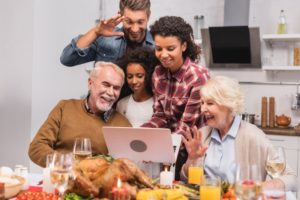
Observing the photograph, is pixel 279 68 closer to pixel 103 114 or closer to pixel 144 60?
pixel 144 60

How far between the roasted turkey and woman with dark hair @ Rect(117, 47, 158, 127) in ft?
3.52

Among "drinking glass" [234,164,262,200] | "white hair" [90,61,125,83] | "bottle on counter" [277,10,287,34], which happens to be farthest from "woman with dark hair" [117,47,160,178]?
"bottle on counter" [277,10,287,34]

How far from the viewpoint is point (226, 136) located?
2.35m

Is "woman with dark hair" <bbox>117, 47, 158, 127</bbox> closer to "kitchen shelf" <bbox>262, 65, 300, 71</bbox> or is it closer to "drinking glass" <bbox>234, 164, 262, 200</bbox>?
"drinking glass" <bbox>234, 164, 262, 200</bbox>

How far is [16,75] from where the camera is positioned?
4746 millimetres

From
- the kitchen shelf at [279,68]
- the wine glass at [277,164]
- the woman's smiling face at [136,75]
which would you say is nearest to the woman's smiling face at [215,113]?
the wine glass at [277,164]

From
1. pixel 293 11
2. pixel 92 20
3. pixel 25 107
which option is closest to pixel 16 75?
pixel 25 107

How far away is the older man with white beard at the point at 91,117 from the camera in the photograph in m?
2.58

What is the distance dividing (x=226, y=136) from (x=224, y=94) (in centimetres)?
23

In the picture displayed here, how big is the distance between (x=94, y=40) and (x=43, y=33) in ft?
7.99

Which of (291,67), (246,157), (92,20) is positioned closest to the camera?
(246,157)

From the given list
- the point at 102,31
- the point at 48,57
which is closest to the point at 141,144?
the point at 102,31

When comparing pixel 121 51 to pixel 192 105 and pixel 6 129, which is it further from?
pixel 6 129

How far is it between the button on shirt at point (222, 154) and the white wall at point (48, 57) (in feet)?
9.21
